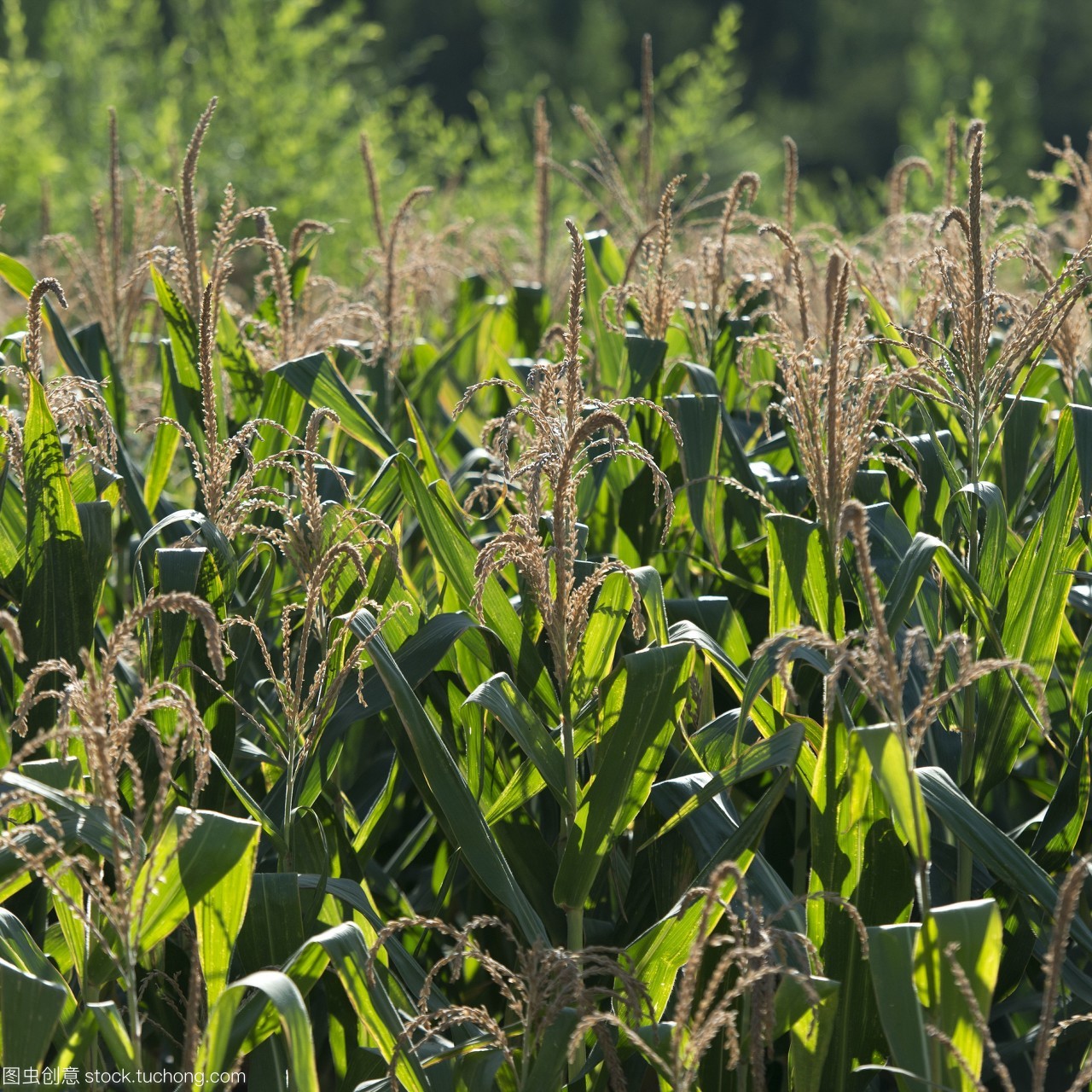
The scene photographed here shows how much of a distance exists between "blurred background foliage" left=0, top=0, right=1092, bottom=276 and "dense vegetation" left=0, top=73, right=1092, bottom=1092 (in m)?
0.92

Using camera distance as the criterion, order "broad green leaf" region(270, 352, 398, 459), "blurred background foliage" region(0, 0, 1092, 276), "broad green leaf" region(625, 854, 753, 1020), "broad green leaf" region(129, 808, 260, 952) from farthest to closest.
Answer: "blurred background foliage" region(0, 0, 1092, 276), "broad green leaf" region(270, 352, 398, 459), "broad green leaf" region(625, 854, 753, 1020), "broad green leaf" region(129, 808, 260, 952)

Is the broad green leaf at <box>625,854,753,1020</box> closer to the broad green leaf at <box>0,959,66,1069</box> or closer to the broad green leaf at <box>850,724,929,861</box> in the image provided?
the broad green leaf at <box>850,724,929,861</box>

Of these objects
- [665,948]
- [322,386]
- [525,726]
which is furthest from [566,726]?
[322,386]

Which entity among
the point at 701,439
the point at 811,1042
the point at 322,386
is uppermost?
the point at 322,386

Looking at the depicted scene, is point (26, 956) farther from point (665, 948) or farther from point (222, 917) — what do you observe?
point (665, 948)

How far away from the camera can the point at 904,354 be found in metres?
2.00

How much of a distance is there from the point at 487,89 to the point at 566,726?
18.8 m

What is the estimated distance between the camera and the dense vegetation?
110cm

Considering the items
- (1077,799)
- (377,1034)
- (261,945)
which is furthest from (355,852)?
(1077,799)

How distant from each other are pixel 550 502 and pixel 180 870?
2.09ft

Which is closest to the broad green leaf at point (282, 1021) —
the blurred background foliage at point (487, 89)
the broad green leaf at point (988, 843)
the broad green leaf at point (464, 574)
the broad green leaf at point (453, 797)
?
the broad green leaf at point (453, 797)

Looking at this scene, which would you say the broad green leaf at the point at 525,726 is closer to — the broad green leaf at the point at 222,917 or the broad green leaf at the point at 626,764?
the broad green leaf at the point at 626,764

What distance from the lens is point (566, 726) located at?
Result: 1391 millimetres

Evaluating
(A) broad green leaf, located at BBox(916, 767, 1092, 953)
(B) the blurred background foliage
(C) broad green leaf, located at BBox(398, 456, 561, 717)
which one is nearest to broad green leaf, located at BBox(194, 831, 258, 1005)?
(C) broad green leaf, located at BBox(398, 456, 561, 717)
